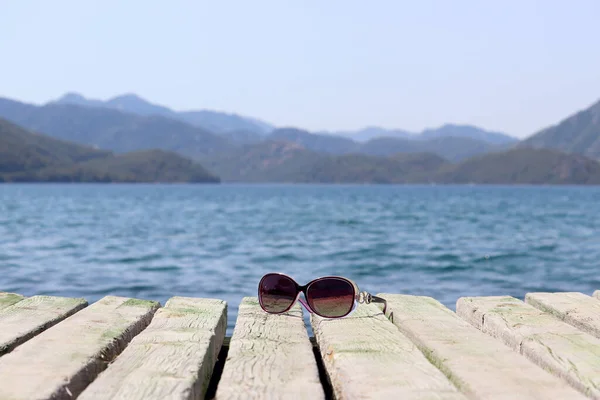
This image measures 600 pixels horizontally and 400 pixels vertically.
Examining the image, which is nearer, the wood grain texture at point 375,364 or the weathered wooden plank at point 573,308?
the wood grain texture at point 375,364

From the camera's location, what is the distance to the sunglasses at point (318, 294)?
13.4 feet

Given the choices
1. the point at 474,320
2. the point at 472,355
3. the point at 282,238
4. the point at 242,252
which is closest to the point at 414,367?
the point at 472,355

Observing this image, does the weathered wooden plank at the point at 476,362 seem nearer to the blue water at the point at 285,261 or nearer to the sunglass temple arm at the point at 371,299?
the sunglass temple arm at the point at 371,299

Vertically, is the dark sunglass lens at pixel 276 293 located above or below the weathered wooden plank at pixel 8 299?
above

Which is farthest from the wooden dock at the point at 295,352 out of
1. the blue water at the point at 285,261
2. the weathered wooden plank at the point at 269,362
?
the blue water at the point at 285,261

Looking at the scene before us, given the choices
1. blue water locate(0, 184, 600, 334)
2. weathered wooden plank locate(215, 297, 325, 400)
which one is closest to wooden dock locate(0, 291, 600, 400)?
weathered wooden plank locate(215, 297, 325, 400)

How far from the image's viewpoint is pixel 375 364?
292 cm

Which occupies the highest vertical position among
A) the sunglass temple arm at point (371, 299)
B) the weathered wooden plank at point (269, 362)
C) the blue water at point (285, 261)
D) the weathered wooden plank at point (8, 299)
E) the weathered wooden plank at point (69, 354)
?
the sunglass temple arm at point (371, 299)

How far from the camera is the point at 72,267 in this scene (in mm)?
18188

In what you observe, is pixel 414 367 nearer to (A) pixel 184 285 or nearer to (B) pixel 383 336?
(B) pixel 383 336

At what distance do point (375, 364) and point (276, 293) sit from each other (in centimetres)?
138

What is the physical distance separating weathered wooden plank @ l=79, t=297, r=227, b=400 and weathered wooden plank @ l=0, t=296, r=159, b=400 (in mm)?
100

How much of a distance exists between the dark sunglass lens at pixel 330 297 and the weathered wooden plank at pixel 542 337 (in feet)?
3.03

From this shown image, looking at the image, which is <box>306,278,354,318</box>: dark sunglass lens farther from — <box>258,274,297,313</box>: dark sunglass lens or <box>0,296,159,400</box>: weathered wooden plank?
<box>0,296,159,400</box>: weathered wooden plank
